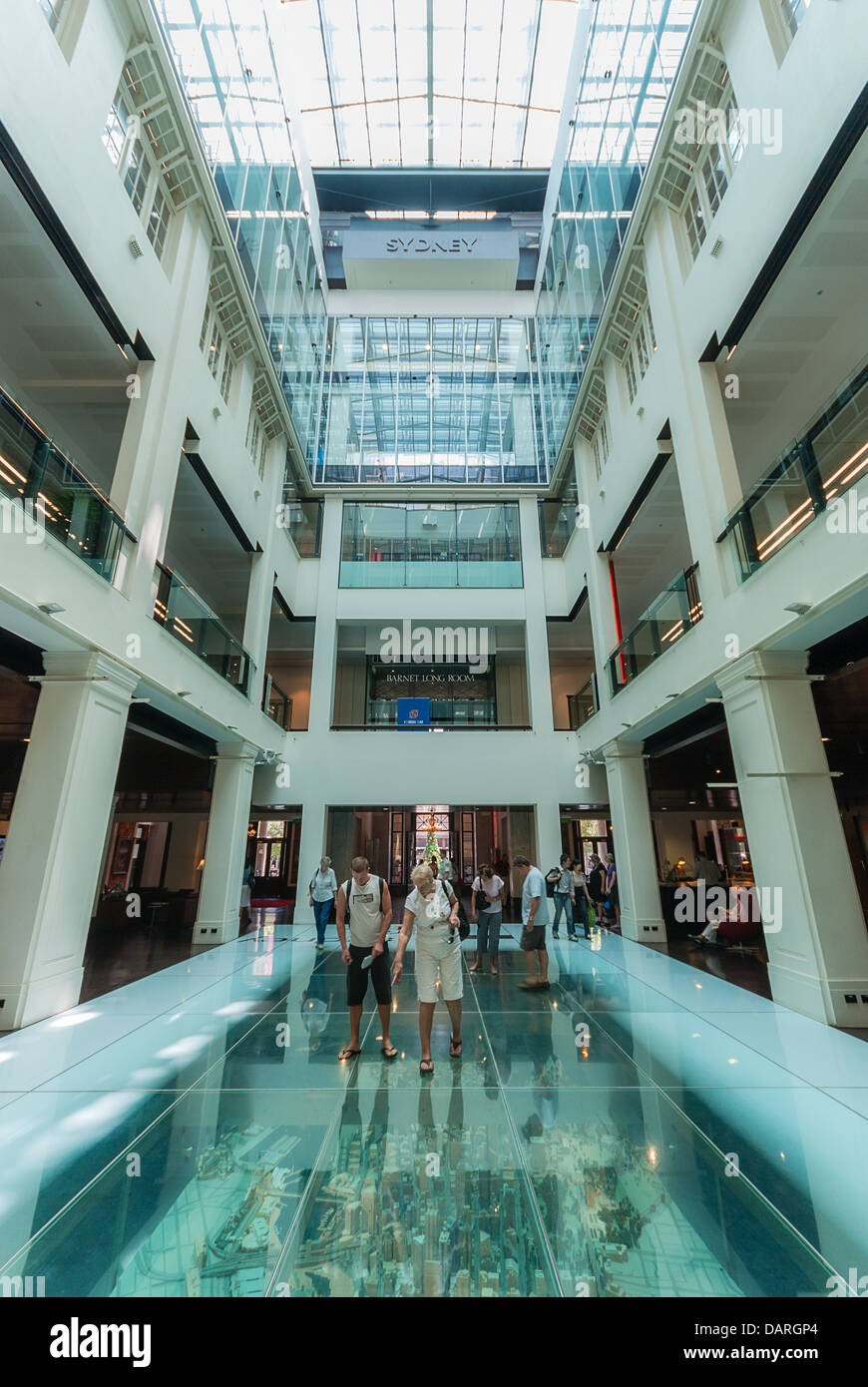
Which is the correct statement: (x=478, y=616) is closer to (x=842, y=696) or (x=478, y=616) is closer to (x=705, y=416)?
(x=705, y=416)

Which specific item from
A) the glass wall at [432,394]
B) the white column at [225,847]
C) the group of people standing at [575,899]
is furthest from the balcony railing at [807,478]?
the glass wall at [432,394]

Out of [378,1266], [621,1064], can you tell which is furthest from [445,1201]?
[621,1064]

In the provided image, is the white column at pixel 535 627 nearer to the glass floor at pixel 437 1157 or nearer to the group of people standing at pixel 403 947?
the glass floor at pixel 437 1157

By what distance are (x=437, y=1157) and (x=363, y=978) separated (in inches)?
73.8

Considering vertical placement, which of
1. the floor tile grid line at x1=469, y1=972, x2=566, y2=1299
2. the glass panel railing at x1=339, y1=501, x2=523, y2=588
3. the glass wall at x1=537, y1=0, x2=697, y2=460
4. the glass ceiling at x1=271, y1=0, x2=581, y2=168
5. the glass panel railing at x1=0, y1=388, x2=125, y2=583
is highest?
the glass ceiling at x1=271, y1=0, x2=581, y2=168

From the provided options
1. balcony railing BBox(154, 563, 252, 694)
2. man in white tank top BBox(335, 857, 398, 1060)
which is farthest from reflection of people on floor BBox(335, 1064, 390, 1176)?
balcony railing BBox(154, 563, 252, 694)

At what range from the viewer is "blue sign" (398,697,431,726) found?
17044 mm

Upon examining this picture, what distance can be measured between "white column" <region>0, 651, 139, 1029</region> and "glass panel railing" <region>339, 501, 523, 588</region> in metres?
12.1

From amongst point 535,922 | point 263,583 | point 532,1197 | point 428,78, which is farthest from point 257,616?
point 428,78

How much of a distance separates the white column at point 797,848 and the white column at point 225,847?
9975 millimetres

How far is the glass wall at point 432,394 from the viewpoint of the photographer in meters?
20.5

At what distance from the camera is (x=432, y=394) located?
2162cm

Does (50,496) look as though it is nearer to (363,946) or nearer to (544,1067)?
(363,946)

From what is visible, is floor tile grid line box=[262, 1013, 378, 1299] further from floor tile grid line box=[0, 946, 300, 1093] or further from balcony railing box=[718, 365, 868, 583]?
balcony railing box=[718, 365, 868, 583]
